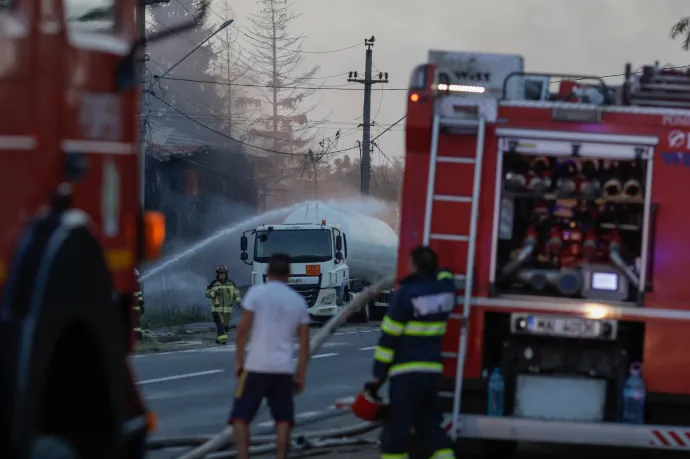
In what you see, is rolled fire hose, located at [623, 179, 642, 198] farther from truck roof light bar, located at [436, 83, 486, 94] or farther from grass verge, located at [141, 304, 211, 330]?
grass verge, located at [141, 304, 211, 330]

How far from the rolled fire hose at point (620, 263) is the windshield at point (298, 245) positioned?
22753 millimetres

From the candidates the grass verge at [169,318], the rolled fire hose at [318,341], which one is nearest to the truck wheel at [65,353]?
the rolled fire hose at [318,341]

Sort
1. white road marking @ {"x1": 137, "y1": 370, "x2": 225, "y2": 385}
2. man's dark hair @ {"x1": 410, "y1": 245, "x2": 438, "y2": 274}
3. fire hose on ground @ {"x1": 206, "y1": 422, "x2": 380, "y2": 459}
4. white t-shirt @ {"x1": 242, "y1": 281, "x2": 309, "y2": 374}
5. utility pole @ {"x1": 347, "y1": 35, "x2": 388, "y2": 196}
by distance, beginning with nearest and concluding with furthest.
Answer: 1. man's dark hair @ {"x1": 410, "y1": 245, "x2": 438, "y2": 274}
2. white t-shirt @ {"x1": 242, "y1": 281, "x2": 309, "y2": 374}
3. fire hose on ground @ {"x1": 206, "y1": 422, "x2": 380, "y2": 459}
4. white road marking @ {"x1": 137, "y1": 370, "x2": 225, "y2": 385}
5. utility pole @ {"x1": 347, "y1": 35, "x2": 388, "y2": 196}

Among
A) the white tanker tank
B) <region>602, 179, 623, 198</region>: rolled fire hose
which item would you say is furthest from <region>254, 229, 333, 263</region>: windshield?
<region>602, 179, 623, 198</region>: rolled fire hose

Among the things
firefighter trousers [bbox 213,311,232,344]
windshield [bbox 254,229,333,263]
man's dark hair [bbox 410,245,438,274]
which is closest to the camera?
man's dark hair [bbox 410,245,438,274]

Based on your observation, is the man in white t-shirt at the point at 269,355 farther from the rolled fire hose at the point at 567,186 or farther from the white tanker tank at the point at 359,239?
the white tanker tank at the point at 359,239

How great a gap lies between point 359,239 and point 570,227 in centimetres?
2735

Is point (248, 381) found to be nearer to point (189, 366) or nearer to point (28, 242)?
point (28, 242)

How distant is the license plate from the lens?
8.85 meters

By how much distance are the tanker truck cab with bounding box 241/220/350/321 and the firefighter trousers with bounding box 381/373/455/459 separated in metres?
22.8

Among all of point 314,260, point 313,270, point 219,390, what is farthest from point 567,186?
point 314,260

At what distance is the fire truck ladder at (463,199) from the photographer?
8.71 metres

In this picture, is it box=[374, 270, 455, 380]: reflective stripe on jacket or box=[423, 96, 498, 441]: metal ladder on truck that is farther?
box=[423, 96, 498, 441]: metal ladder on truck

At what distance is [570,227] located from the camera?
9.43 metres
